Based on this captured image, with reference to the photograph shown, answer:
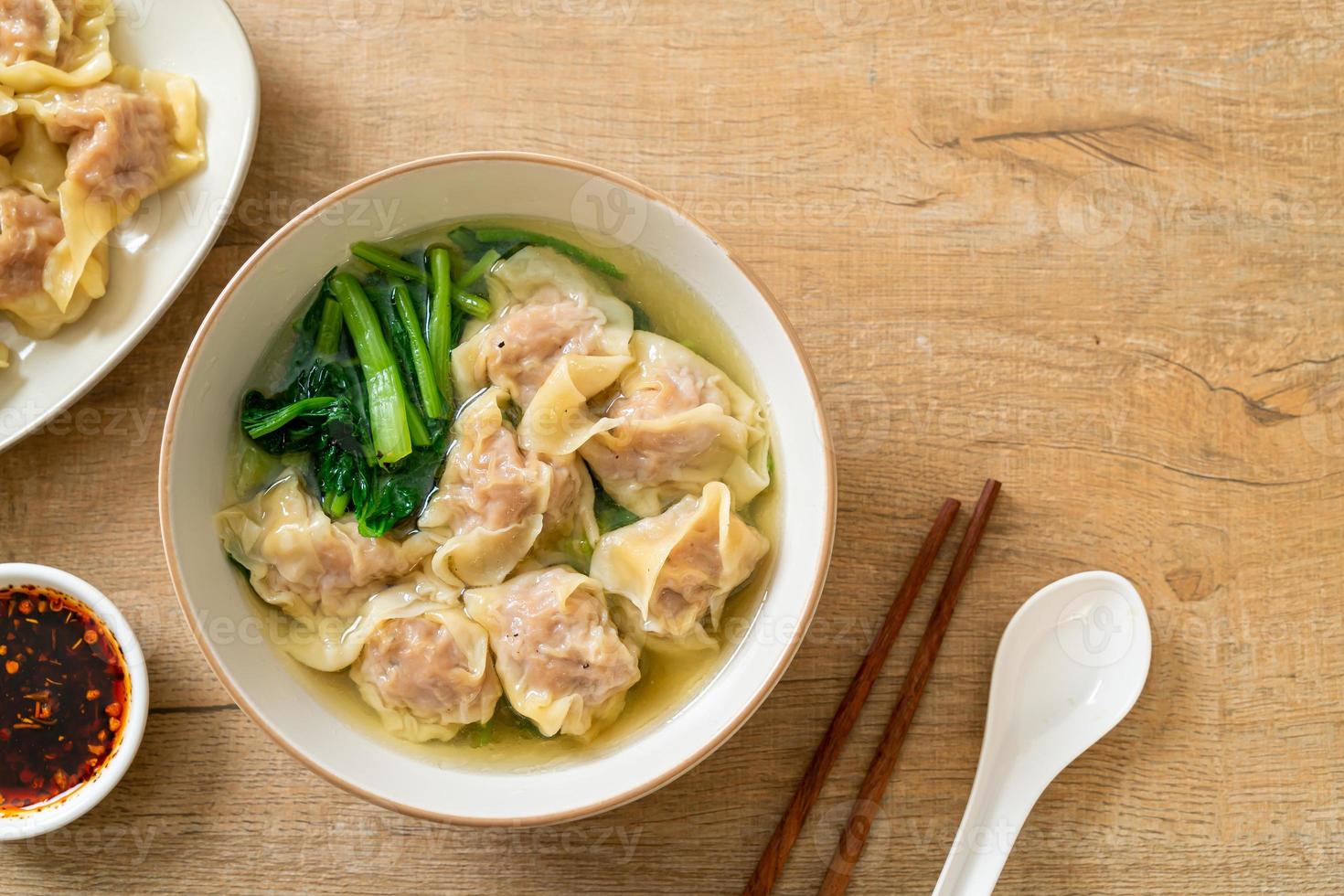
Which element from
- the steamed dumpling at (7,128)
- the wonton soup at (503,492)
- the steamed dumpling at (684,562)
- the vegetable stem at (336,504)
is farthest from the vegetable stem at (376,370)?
the steamed dumpling at (7,128)

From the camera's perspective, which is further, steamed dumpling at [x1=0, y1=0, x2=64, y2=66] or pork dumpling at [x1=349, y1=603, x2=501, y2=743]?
steamed dumpling at [x1=0, y1=0, x2=64, y2=66]

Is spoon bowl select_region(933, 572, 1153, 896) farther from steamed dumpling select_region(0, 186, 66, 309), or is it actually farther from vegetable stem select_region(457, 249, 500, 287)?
steamed dumpling select_region(0, 186, 66, 309)

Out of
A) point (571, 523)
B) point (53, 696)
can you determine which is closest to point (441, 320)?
point (571, 523)

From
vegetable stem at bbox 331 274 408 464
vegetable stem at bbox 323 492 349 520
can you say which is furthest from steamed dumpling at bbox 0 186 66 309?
vegetable stem at bbox 323 492 349 520

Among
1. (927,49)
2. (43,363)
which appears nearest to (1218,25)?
(927,49)

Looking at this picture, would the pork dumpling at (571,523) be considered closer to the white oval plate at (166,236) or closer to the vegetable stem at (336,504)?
the vegetable stem at (336,504)

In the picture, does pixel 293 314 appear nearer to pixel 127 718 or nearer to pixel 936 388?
pixel 127 718

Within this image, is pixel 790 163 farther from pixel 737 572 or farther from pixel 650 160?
pixel 737 572
